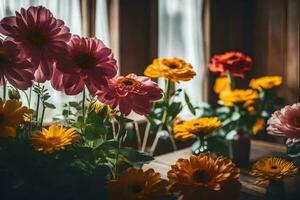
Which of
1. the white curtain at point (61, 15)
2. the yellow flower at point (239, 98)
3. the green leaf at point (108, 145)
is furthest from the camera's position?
the yellow flower at point (239, 98)

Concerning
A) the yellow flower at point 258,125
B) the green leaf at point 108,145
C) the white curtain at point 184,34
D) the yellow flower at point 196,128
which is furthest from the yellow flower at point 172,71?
the yellow flower at point 258,125

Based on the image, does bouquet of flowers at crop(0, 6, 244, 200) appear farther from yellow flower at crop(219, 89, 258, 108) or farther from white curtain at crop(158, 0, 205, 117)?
white curtain at crop(158, 0, 205, 117)

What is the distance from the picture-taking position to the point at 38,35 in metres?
0.88

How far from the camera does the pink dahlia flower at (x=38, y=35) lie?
33.8 inches

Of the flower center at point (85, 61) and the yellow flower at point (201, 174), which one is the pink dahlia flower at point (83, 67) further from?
the yellow flower at point (201, 174)

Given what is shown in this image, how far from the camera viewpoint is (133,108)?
922 mm

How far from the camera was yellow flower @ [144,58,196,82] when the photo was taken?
1262 millimetres

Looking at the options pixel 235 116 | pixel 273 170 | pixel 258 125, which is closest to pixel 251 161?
pixel 235 116

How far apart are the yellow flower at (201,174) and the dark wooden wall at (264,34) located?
1660 millimetres

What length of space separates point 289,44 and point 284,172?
1.86 m

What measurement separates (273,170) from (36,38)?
0.67 m

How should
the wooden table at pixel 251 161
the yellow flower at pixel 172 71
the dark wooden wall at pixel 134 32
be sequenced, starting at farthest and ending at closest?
the dark wooden wall at pixel 134 32 → the wooden table at pixel 251 161 → the yellow flower at pixel 172 71

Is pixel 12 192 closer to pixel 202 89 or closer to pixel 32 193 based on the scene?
pixel 32 193

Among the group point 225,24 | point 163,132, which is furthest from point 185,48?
point 163,132
